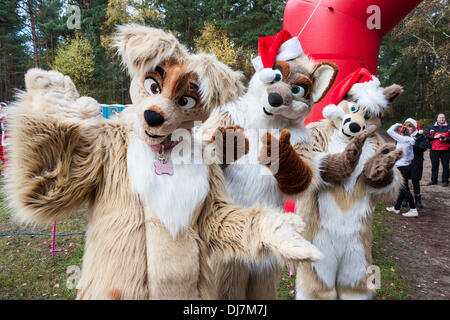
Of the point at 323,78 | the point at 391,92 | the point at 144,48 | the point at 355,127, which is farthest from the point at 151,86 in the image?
the point at 391,92

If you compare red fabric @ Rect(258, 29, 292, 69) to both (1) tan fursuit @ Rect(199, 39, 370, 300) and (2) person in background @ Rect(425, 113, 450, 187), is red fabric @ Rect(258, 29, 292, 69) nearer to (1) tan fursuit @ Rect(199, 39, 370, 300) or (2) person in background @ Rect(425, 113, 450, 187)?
(1) tan fursuit @ Rect(199, 39, 370, 300)

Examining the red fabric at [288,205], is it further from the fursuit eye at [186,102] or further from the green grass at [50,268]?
the green grass at [50,268]

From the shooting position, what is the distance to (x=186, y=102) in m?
1.18

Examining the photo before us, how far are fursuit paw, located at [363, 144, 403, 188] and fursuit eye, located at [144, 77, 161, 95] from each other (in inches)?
59.4

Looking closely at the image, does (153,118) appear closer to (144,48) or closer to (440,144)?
(144,48)

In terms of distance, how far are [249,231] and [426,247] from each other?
15.7 feet

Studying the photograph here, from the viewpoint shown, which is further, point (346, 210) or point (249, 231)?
point (346, 210)

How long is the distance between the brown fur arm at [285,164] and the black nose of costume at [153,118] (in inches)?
18.6

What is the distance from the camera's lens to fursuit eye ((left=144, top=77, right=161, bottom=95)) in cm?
118

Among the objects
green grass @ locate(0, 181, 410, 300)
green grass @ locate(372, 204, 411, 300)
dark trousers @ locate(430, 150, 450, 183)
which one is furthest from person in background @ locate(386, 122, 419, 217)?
dark trousers @ locate(430, 150, 450, 183)

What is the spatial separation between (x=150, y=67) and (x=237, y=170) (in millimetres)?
755

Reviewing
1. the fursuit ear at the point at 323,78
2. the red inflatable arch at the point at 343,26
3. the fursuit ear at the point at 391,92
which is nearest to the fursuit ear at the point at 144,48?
the fursuit ear at the point at 323,78

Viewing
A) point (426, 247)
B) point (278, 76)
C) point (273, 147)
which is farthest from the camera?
point (426, 247)

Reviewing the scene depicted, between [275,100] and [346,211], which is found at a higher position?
[275,100]
